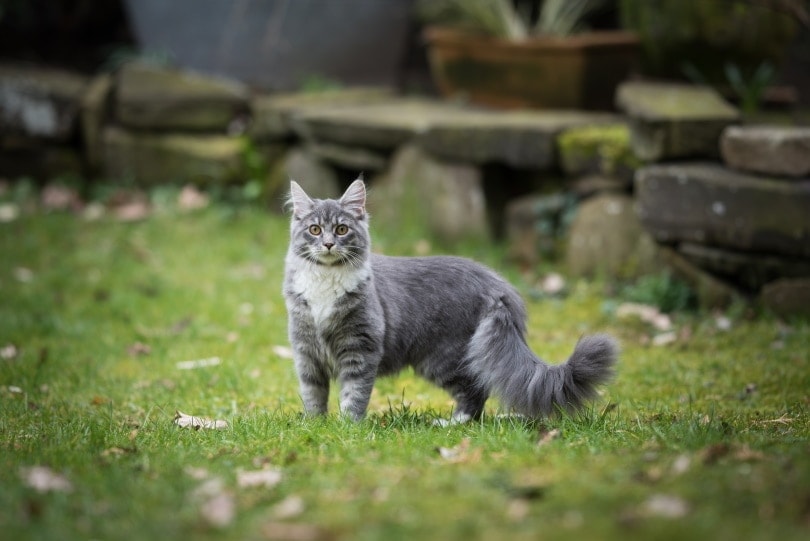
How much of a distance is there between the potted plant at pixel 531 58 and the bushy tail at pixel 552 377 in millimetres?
3853

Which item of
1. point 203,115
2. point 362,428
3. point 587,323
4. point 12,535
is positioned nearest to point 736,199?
point 587,323

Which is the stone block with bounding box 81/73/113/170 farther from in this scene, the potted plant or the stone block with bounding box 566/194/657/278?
the stone block with bounding box 566/194/657/278

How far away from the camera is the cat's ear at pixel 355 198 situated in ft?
14.4

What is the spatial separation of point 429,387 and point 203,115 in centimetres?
475

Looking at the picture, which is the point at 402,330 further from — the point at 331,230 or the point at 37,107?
the point at 37,107

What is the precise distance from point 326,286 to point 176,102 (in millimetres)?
5319

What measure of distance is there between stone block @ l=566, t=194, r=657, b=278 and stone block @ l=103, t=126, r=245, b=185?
3436 millimetres

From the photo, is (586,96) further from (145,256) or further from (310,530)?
(310,530)

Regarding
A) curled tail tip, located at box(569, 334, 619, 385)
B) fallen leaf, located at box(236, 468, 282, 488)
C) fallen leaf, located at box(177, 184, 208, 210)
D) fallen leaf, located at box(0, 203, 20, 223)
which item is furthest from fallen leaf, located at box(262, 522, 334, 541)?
fallen leaf, located at box(0, 203, 20, 223)

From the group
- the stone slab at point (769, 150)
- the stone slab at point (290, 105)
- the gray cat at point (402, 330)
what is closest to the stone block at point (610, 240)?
the stone slab at point (769, 150)

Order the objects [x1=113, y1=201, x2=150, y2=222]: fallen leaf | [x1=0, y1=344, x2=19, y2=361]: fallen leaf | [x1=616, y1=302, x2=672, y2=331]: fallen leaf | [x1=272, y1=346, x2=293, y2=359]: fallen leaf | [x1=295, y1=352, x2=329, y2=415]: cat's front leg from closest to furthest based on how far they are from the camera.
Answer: [x1=295, y1=352, x2=329, y2=415]: cat's front leg < [x1=0, y1=344, x2=19, y2=361]: fallen leaf < [x1=272, y1=346, x2=293, y2=359]: fallen leaf < [x1=616, y1=302, x2=672, y2=331]: fallen leaf < [x1=113, y1=201, x2=150, y2=222]: fallen leaf

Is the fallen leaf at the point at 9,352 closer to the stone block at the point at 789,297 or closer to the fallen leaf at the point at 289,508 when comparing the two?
the fallen leaf at the point at 289,508

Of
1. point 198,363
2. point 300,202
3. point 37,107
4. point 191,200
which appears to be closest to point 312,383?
point 300,202

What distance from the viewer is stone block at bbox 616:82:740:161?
611cm
